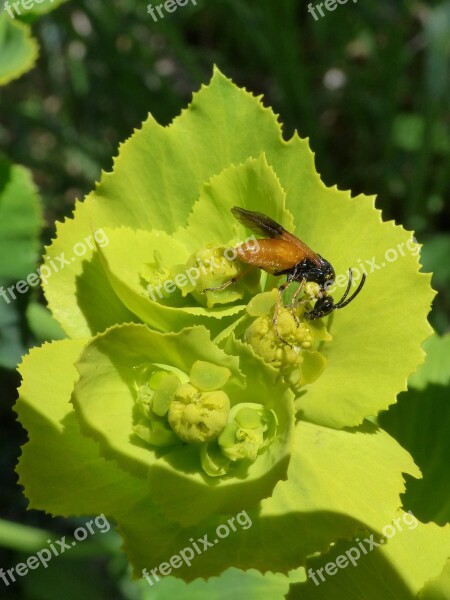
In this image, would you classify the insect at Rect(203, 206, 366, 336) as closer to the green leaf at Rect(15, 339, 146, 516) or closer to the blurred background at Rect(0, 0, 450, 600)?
the green leaf at Rect(15, 339, 146, 516)

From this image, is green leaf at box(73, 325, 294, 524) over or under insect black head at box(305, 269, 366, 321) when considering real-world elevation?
under

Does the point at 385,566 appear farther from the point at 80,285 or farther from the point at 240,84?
the point at 240,84

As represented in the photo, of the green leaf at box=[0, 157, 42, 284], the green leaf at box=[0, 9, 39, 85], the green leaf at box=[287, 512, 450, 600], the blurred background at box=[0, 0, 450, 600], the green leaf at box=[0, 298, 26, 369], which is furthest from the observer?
the blurred background at box=[0, 0, 450, 600]

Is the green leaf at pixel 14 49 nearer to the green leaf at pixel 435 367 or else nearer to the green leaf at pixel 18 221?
the green leaf at pixel 18 221

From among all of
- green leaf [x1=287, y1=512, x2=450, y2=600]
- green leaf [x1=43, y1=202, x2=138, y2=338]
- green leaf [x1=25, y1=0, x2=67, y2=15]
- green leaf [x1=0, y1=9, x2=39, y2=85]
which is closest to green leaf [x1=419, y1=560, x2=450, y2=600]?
green leaf [x1=287, y1=512, x2=450, y2=600]

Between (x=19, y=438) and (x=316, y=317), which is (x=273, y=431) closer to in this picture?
(x=316, y=317)

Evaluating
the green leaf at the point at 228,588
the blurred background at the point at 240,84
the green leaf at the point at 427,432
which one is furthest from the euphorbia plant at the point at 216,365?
the blurred background at the point at 240,84
